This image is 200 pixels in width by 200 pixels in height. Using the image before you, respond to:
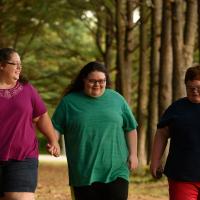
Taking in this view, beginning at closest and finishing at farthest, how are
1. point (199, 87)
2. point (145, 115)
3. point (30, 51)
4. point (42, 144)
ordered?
point (199, 87) < point (145, 115) < point (30, 51) < point (42, 144)

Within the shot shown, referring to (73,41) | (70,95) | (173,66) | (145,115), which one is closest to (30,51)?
(73,41)

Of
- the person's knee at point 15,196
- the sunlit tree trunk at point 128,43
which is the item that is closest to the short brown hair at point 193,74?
the person's knee at point 15,196

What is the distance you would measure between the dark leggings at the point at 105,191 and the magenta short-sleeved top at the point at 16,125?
54 cm

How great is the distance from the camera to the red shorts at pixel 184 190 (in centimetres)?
561

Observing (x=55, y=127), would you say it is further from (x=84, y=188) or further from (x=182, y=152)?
(x=182, y=152)

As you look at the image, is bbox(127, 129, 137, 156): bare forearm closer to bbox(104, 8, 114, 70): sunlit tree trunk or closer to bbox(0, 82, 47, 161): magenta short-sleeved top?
bbox(0, 82, 47, 161): magenta short-sleeved top

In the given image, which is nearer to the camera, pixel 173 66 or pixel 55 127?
pixel 55 127

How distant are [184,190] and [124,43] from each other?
16.6 metres

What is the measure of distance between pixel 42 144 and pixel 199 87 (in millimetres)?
49170

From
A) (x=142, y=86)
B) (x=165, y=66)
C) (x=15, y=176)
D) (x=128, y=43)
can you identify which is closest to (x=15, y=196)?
(x=15, y=176)

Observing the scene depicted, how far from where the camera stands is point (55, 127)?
6.27 m

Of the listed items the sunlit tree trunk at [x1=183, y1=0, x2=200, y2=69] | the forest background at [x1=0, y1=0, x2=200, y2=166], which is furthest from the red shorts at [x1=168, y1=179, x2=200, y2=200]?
the sunlit tree trunk at [x1=183, y1=0, x2=200, y2=69]

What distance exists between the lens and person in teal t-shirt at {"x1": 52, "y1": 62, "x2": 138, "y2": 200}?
6082 mm

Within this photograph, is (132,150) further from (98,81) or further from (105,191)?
(98,81)
